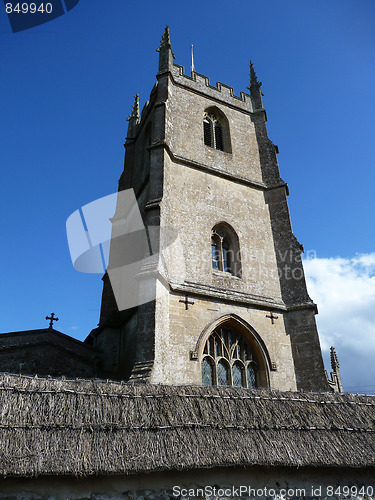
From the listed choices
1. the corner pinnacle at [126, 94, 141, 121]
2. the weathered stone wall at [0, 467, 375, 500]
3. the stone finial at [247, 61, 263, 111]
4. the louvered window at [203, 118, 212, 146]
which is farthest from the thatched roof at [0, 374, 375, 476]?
the corner pinnacle at [126, 94, 141, 121]

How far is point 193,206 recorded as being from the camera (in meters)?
13.7

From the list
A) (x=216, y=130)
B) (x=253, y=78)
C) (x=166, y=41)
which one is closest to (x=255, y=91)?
(x=253, y=78)

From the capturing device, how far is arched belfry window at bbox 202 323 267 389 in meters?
11.3

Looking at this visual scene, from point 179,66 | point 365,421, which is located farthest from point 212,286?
point 179,66

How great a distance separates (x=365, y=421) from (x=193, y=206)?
910cm

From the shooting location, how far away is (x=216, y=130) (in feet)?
56.0

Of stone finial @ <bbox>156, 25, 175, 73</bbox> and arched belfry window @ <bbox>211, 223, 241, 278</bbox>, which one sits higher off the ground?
stone finial @ <bbox>156, 25, 175, 73</bbox>

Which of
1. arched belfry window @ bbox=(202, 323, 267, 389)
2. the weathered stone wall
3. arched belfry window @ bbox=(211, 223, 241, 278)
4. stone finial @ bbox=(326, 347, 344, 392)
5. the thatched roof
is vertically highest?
arched belfry window @ bbox=(211, 223, 241, 278)

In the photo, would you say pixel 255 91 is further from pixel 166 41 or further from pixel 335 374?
pixel 335 374

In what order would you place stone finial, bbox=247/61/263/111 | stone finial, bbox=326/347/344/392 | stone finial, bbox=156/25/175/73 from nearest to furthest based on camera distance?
stone finial, bbox=156/25/175/73, stone finial, bbox=247/61/263/111, stone finial, bbox=326/347/344/392

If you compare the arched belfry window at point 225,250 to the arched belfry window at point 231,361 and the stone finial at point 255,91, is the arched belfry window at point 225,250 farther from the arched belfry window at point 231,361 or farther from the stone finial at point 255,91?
the stone finial at point 255,91

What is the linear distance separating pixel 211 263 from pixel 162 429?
26.6 ft

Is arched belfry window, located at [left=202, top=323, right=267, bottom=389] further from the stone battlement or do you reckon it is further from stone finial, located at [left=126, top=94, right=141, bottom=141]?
stone finial, located at [left=126, top=94, right=141, bottom=141]

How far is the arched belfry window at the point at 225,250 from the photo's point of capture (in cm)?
1348
